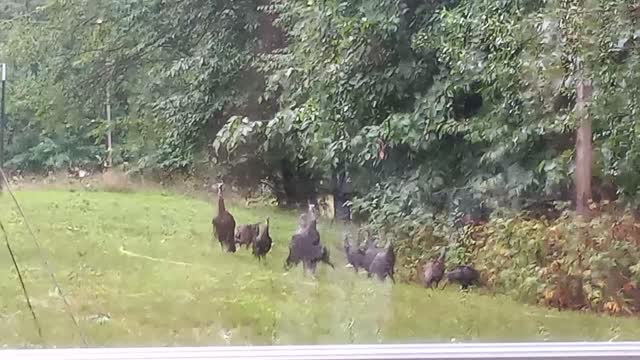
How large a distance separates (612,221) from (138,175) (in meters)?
0.66

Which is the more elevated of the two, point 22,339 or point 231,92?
point 231,92

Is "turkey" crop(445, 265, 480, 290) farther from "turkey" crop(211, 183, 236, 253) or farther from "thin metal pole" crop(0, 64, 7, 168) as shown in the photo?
"thin metal pole" crop(0, 64, 7, 168)

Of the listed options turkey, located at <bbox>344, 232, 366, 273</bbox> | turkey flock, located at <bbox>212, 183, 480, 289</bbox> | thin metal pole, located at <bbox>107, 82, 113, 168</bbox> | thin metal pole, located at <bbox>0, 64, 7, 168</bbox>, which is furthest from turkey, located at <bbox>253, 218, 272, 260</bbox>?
thin metal pole, located at <bbox>0, 64, 7, 168</bbox>

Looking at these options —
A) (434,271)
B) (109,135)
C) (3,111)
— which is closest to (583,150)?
(434,271)

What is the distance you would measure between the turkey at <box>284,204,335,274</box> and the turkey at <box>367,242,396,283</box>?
0.26ft

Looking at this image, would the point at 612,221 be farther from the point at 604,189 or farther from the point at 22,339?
the point at 22,339

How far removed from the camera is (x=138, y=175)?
40.8 inches

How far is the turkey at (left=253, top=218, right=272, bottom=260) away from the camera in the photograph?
3.51ft

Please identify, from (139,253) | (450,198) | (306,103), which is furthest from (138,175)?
(450,198)

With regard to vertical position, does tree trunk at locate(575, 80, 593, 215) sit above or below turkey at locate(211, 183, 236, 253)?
above

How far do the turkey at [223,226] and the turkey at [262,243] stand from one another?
0.10ft

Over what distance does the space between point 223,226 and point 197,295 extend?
10 cm

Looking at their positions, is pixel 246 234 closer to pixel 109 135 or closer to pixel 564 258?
pixel 109 135

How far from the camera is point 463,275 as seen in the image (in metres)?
1.09
